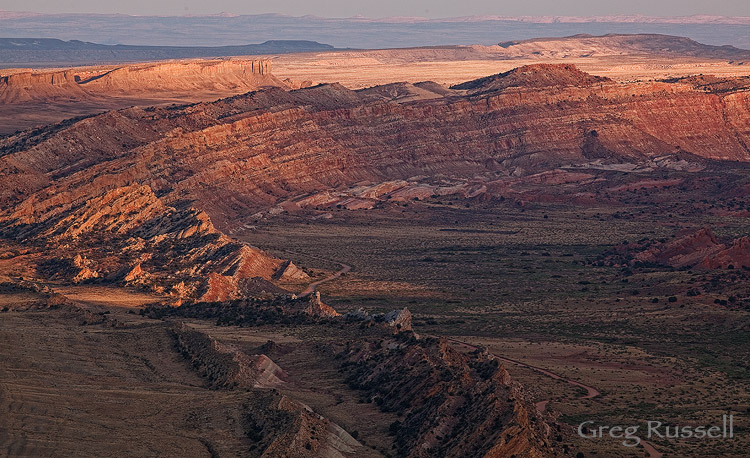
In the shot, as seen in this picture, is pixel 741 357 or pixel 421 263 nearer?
pixel 741 357

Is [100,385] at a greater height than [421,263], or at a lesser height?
greater

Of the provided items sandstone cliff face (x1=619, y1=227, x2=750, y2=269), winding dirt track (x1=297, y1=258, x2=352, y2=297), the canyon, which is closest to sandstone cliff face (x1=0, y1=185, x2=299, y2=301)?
the canyon

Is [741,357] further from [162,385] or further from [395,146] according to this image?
[395,146]

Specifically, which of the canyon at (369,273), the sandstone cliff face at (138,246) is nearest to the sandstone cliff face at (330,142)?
the canyon at (369,273)

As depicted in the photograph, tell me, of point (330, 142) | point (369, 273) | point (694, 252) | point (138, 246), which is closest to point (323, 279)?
point (369, 273)

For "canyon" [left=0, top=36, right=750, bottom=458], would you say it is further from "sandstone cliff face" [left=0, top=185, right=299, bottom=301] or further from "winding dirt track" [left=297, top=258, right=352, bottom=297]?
"winding dirt track" [left=297, top=258, right=352, bottom=297]

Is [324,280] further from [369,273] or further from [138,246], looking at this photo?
[138,246]

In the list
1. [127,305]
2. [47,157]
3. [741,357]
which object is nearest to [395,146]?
[47,157]

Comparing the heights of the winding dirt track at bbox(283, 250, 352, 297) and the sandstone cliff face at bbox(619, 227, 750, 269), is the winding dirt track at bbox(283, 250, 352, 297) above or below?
below

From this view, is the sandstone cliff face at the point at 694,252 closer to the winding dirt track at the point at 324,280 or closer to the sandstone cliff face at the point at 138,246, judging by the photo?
the winding dirt track at the point at 324,280
